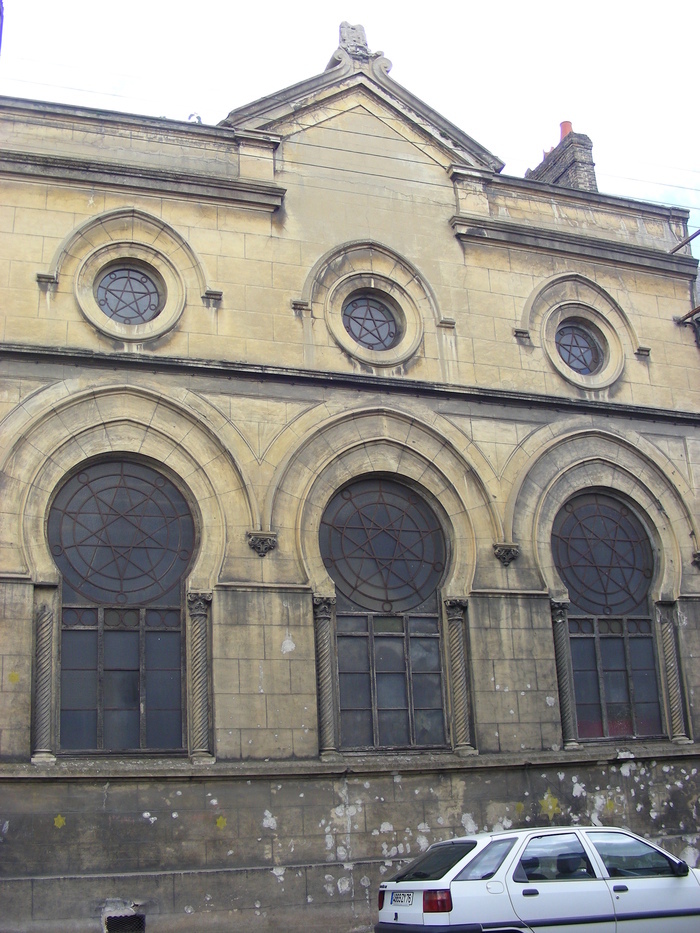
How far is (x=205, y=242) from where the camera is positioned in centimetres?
1877

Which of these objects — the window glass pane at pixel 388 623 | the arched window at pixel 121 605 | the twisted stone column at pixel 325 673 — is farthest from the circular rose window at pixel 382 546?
the arched window at pixel 121 605

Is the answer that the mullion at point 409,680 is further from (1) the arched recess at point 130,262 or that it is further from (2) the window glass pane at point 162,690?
(1) the arched recess at point 130,262

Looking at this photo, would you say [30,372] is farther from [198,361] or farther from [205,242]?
[205,242]

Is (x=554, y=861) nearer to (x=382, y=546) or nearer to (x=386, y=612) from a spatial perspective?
(x=386, y=612)

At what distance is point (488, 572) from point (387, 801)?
4.16 meters

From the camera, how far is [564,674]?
18594mm

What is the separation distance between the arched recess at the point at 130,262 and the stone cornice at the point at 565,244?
5383 millimetres

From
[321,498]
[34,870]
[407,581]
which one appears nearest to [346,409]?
[321,498]

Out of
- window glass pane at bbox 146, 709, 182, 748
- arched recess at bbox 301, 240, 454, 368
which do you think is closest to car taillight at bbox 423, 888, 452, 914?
window glass pane at bbox 146, 709, 182, 748

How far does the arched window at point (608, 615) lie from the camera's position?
19125mm

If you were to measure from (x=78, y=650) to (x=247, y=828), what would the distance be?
356 cm

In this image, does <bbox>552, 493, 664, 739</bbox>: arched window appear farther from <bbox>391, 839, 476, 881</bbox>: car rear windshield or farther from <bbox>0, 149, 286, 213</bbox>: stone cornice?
<bbox>0, 149, 286, 213</bbox>: stone cornice

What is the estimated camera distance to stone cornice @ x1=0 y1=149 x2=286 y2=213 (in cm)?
1792

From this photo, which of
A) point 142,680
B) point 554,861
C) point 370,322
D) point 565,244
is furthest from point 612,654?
point 142,680
